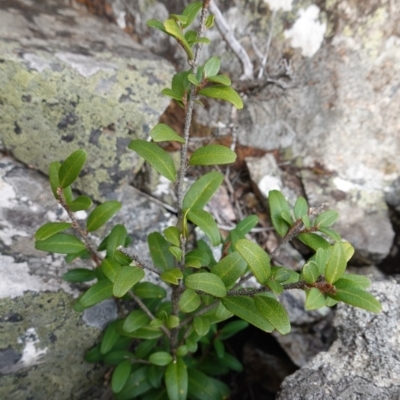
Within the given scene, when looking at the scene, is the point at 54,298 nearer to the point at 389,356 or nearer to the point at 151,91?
the point at 151,91

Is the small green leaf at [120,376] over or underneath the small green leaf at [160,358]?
underneath

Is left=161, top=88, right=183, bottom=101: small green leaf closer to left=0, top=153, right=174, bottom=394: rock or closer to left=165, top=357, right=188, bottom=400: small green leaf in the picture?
left=0, top=153, right=174, bottom=394: rock

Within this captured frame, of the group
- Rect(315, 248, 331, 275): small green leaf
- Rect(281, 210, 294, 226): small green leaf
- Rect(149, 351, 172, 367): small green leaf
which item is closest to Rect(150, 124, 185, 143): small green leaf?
Rect(281, 210, 294, 226): small green leaf

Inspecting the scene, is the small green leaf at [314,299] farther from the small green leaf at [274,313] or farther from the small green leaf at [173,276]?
the small green leaf at [173,276]

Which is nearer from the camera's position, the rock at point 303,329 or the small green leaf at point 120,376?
the small green leaf at point 120,376

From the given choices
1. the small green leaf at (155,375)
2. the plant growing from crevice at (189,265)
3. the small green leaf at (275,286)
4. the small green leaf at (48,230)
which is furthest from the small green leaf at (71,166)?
the small green leaf at (155,375)

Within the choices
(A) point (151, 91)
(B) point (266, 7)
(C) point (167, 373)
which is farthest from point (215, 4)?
(C) point (167, 373)

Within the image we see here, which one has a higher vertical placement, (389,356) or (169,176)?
(169,176)
